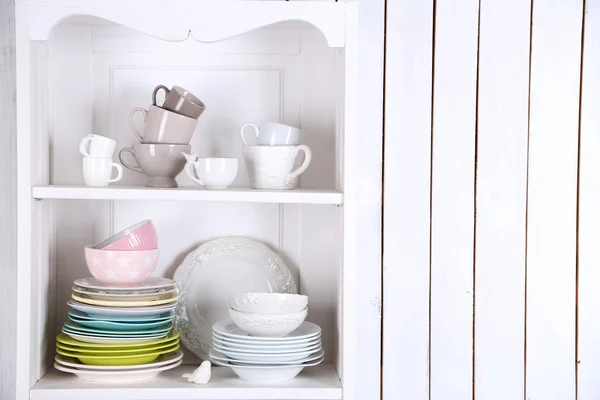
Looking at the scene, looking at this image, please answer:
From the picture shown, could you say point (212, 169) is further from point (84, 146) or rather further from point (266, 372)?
point (266, 372)

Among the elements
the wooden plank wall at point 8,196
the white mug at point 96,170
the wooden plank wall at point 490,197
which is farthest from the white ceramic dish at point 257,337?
the wooden plank wall at point 8,196

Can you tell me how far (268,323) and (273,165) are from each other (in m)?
0.32

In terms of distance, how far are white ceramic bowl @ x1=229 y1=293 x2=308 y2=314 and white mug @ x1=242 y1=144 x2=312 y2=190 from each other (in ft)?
0.73

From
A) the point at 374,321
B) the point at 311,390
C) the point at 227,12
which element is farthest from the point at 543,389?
the point at 227,12

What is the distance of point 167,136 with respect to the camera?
56.3 inches

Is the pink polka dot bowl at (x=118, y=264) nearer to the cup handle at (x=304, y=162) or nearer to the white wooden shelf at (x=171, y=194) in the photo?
the white wooden shelf at (x=171, y=194)

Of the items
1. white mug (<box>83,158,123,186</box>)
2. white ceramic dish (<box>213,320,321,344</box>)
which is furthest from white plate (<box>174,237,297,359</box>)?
white mug (<box>83,158,123,186</box>)

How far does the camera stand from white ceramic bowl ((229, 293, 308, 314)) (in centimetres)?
141


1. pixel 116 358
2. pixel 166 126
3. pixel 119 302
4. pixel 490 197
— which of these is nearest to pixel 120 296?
pixel 119 302

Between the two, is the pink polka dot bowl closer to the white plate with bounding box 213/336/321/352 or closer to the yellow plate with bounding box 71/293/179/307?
the yellow plate with bounding box 71/293/179/307

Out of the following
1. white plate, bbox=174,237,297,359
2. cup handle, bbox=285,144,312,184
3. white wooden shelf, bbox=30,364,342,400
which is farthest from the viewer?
white plate, bbox=174,237,297,359

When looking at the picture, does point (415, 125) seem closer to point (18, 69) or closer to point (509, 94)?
point (509, 94)

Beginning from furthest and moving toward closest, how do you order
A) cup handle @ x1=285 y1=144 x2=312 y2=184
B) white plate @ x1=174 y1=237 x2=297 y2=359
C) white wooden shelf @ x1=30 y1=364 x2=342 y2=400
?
white plate @ x1=174 y1=237 x2=297 y2=359 < cup handle @ x1=285 y1=144 x2=312 y2=184 < white wooden shelf @ x1=30 y1=364 x2=342 y2=400

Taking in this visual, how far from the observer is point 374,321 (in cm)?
162
